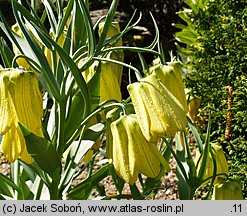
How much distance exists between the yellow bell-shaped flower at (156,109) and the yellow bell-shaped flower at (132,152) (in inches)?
1.4

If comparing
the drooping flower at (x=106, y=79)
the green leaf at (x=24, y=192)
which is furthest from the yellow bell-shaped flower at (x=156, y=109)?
the green leaf at (x=24, y=192)

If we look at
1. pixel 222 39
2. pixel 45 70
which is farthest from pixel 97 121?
pixel 222 39

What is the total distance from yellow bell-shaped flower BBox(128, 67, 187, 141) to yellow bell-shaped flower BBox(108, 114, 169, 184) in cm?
4

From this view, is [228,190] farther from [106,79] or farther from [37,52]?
[37,52]

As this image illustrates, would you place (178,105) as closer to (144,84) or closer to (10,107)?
(144,84)

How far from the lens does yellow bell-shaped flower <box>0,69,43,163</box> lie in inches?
50.3

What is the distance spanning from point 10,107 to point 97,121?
39 centimetres

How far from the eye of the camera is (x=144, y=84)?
1313 millimetres

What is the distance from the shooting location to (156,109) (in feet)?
4.26

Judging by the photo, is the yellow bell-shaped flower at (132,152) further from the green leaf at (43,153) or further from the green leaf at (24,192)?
the green leaf at (24,192)

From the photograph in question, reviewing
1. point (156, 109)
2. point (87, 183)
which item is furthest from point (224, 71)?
point (156, 109)

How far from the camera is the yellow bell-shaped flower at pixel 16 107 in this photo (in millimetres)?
1277

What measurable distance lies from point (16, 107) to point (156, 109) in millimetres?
274

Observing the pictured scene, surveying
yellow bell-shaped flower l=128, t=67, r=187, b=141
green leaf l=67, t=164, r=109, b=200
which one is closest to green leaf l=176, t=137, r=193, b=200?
green leaf l=67, t=164, r=109, b=200
